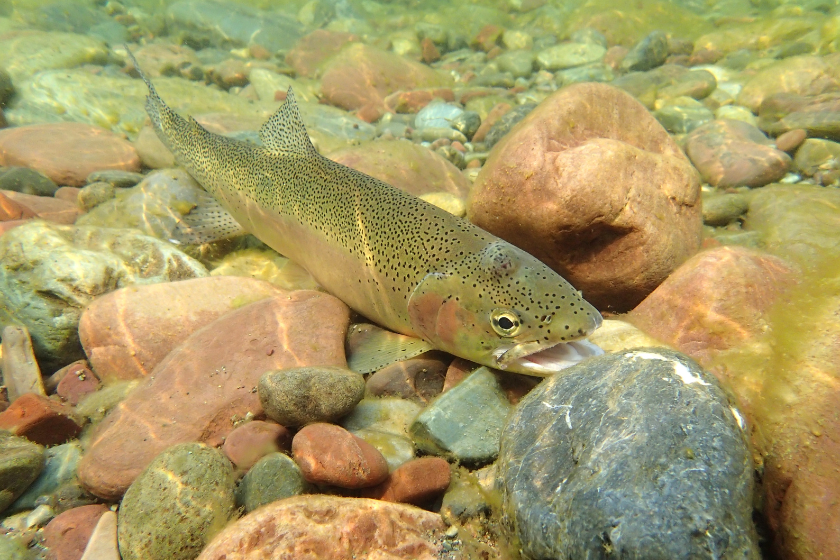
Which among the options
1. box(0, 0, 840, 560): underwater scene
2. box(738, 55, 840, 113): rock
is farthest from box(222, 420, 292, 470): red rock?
box(738, 55, 840, 113): rock

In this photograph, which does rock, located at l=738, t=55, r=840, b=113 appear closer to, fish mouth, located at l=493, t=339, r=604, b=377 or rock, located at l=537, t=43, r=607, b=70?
rock, located at l=537, t=43, r=607, b=70

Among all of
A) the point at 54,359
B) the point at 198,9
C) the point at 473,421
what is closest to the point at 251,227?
the point at 54,359

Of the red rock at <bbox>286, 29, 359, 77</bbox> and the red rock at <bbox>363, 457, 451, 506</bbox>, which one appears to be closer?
the red rock at <bbox>363, 457, 451, 506</bbox>

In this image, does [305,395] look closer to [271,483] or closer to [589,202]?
[271,483]

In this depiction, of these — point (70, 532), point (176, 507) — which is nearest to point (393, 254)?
point (176, 507)

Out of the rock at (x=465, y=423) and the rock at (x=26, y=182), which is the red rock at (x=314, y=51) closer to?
the rock at (x=26, y=182)

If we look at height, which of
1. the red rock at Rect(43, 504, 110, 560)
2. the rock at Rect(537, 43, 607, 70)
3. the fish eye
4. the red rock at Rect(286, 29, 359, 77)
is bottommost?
the red rock at Rect(43, 504, 110, 560)

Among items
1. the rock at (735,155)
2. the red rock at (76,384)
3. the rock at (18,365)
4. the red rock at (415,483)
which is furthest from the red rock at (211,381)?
the rock at (735,155)
